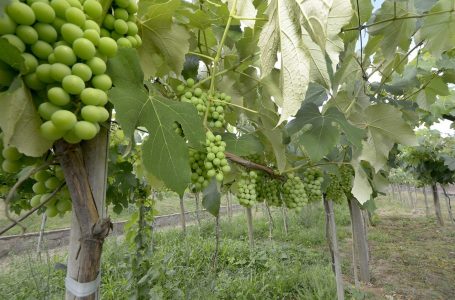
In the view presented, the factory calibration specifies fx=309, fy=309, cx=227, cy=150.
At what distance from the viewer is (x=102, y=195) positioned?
64 centimetres

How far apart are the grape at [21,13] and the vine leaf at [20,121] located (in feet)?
0.29

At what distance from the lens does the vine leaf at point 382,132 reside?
1.50m

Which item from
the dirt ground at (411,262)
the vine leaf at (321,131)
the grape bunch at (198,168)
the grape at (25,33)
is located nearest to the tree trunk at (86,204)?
the grape at (25,33)

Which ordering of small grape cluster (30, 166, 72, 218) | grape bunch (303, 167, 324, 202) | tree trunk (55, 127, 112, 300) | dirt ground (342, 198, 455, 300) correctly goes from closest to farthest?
tree trunk (55, 127, 112, 300) → small grape cluster (30, 166, 72, 218) → grape bunch (303, 167, 324, 202) → dirt ground (342, 198, 455, 300)

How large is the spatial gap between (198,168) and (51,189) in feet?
1.23

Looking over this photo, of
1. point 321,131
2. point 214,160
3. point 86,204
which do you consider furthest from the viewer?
point 321,131

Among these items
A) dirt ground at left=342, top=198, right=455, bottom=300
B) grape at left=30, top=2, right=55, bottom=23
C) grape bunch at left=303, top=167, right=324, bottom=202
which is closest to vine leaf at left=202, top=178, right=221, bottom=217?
grape bunch at left=303, top=167, right=324, bottom=202

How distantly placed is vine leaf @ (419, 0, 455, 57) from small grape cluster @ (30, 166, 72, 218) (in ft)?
5.26

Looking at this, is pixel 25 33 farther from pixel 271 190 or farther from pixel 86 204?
pixel 271 190

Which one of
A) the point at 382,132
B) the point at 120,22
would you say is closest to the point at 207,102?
the point at 120,22

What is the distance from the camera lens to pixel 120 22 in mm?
630

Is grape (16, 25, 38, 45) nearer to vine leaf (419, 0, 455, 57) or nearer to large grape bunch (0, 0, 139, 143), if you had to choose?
large grape bunch (0, 0, 139, 143)

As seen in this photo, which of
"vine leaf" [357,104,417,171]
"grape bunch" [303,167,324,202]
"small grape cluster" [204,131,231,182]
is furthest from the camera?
"grape bunch" [303,167,324,202]

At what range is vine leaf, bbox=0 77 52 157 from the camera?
1.59ft
